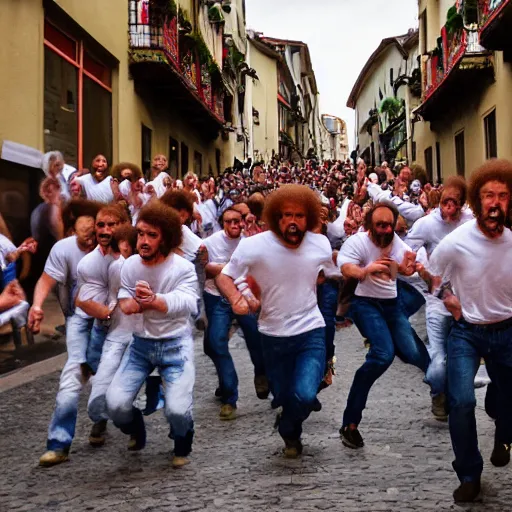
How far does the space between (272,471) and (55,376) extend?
4.64m

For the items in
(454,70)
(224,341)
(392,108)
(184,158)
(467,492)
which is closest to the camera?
(467,492)

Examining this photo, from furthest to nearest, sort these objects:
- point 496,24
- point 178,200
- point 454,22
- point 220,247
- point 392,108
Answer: point 392,108 < point 454,22 < point 496,24 < point 220,247 < point 178,200

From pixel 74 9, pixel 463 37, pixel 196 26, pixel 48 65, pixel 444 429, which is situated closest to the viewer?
pixel 444 429

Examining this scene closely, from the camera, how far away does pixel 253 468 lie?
5445 mm

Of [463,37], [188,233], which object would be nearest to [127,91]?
[463,37]

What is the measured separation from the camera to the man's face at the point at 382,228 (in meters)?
6.61

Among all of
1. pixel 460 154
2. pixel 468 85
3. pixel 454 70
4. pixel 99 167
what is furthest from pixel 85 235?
pixel 460 154

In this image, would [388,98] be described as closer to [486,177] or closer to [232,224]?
[232,224]

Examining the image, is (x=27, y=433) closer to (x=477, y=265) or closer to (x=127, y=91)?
(x=477, y=265)

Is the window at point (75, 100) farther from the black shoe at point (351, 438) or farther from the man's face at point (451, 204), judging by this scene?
the black shoe at point (351, 438)

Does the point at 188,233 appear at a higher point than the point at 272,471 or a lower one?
higher

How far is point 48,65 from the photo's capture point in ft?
40.9

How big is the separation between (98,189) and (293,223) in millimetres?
5470

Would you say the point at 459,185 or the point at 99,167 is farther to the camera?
the point at 99,167
